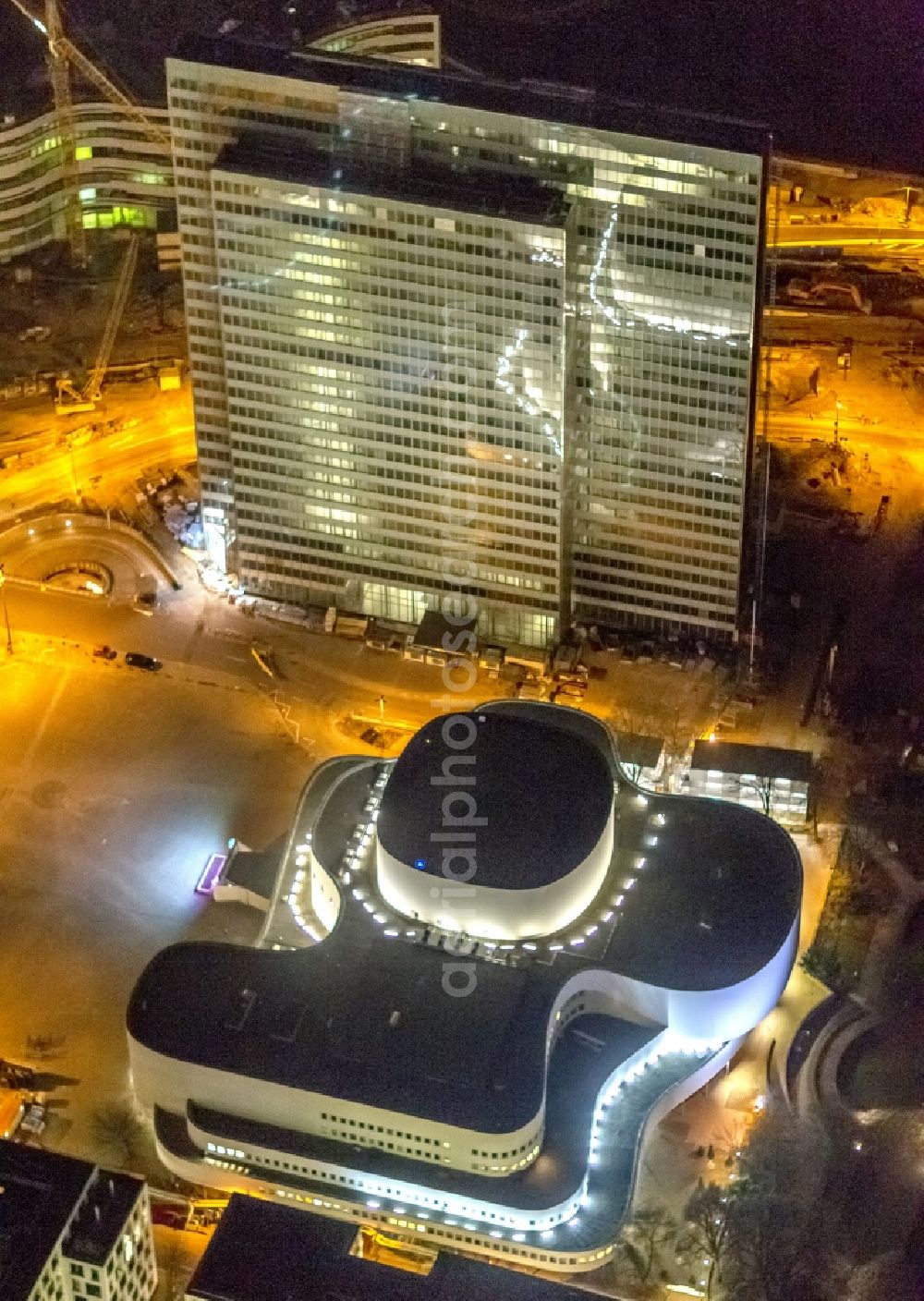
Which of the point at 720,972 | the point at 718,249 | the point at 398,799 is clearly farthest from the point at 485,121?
the point at 720,972

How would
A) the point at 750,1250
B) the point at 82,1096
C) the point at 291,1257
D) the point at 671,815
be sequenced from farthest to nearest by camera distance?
1. the point at 671,815
2. the point at 82,1096
3. the point at 750,1250
4. the point at 291,1257

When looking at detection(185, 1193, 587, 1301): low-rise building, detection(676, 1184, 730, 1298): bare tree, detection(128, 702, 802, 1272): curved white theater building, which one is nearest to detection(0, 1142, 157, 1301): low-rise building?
detection(185, 1193, 587, 1301): low-rise building

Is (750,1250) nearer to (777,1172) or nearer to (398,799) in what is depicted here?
(777,1172)

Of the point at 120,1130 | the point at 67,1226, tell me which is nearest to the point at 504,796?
the point at 120,1130

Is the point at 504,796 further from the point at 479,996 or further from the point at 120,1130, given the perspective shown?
the point at 120,1130

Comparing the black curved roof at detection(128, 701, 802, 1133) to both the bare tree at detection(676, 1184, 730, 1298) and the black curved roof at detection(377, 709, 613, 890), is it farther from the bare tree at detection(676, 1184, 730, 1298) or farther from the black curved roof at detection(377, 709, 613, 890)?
the bare tree at detection(676, 1184, 730, 1298)

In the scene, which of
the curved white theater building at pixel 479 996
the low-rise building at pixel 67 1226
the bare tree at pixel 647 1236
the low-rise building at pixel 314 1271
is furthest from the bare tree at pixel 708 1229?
the low-rise building at pixel 67 1226

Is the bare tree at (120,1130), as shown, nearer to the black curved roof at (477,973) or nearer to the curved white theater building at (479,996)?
the curved white theater building at (479,996)
